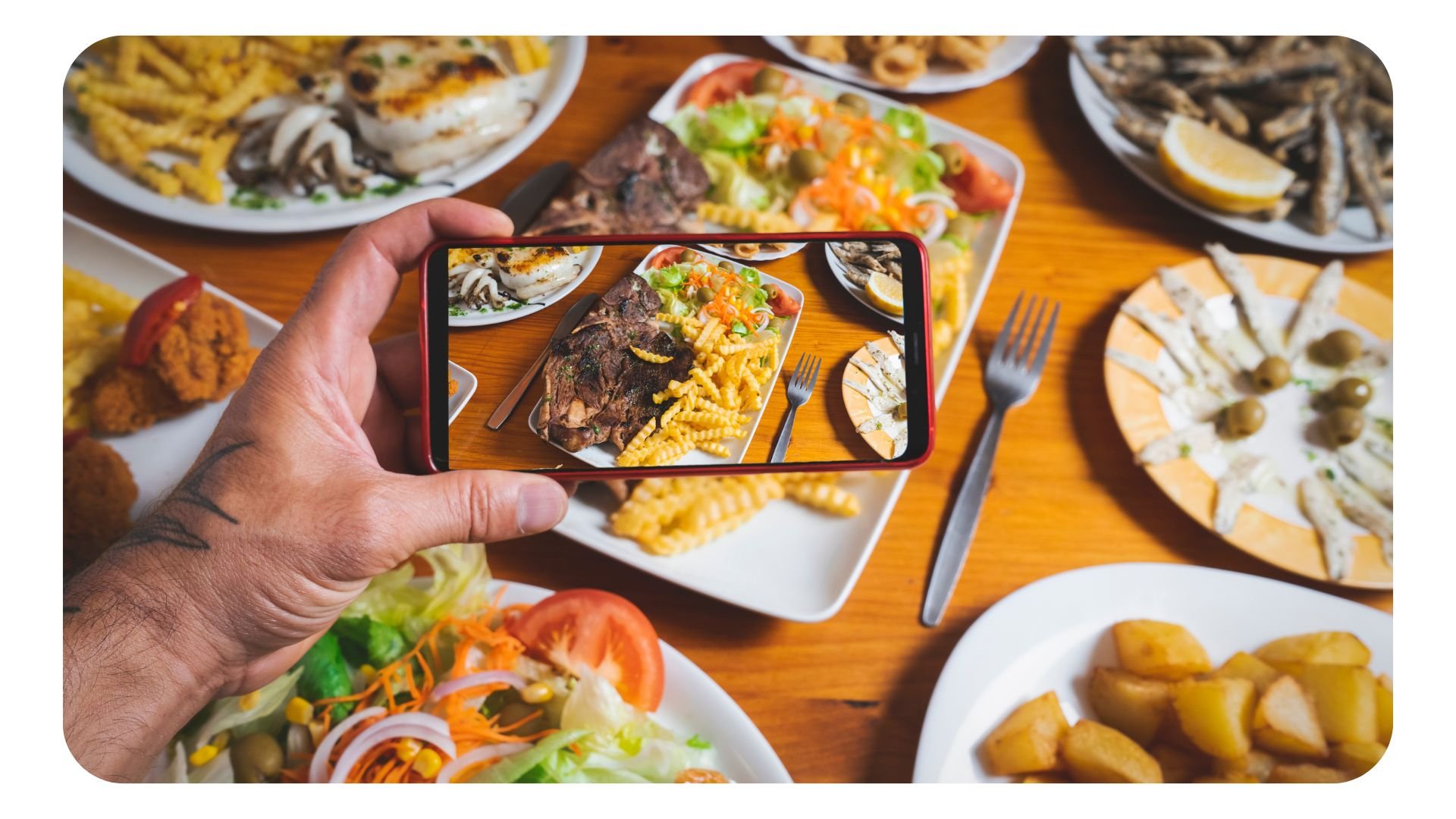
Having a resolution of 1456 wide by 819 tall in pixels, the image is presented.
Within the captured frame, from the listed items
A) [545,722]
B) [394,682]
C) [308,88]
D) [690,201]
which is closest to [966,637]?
[545,722]

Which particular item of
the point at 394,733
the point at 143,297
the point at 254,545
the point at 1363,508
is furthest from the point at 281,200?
the point at 1363,508

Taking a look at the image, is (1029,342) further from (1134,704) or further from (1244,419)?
(1134,704)

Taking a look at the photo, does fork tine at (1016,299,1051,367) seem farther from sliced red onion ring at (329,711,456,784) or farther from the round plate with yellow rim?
sliced red onion ring at (329,711,456,784)

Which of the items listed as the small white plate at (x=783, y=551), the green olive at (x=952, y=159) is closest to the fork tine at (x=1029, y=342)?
the small white plate at (x=783, y=551)

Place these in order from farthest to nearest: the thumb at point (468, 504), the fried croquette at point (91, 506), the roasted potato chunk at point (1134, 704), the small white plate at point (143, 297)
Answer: the small white plate at point (143, 297)
the fried croquette at point (91, 506)
the roasted potato chunk at point (1134, 704)
the thumb at point (468, 504)

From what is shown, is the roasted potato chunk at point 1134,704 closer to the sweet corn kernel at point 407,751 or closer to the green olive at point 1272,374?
the green olive at point 1272,374

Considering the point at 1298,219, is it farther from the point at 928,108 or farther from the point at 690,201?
the point at 690,201

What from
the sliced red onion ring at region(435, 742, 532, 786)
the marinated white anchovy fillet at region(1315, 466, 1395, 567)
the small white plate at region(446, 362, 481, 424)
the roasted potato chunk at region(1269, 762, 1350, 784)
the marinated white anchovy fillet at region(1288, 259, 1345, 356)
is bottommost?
the roasted potato chunk at region(1269, 762, 1350, 784)

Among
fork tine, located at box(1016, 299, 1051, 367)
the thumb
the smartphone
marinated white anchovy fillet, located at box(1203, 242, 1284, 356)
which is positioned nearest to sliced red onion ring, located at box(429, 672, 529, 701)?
the thumb
